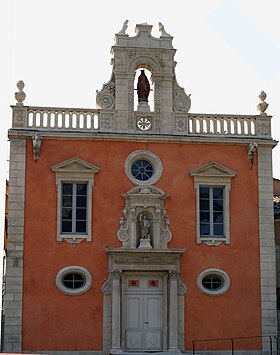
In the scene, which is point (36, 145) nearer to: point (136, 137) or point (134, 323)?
point (136, 137)

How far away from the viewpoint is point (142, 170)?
834 inches

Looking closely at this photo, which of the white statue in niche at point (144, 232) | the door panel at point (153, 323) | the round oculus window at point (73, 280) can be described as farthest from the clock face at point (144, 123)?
the door panel at point (153, 323)

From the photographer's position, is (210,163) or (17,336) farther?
(210,163)

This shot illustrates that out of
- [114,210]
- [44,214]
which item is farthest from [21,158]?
[114,210]

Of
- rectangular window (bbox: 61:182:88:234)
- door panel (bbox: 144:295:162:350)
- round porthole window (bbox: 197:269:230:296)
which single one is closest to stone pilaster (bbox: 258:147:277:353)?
round porthole window (bbox: 197:269:230:296)

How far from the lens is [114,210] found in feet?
67.8

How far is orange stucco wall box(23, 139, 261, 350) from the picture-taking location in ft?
65.1

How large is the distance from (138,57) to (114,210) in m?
5.03

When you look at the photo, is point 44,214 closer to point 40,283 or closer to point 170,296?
point 40,283

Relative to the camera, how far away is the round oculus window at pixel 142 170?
69.3 feet

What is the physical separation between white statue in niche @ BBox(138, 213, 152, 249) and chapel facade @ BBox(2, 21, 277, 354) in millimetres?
41

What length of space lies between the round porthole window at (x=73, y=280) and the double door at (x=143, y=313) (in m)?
1.26

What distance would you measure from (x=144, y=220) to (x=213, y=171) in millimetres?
2736

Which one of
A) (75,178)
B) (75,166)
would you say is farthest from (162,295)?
(75,166)
